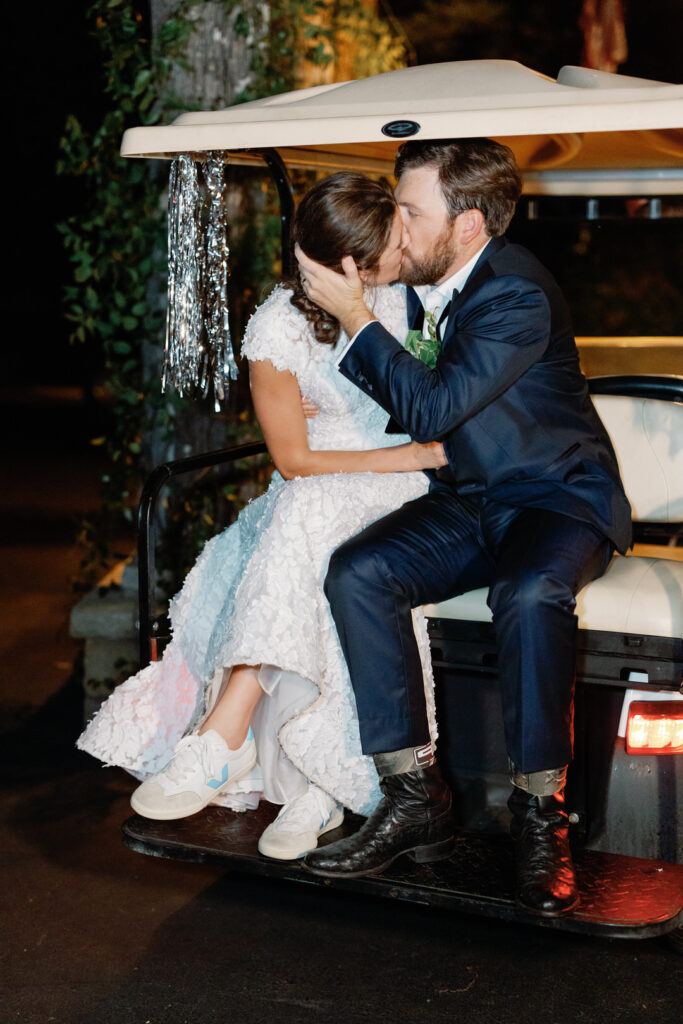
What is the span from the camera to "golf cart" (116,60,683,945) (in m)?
2.73

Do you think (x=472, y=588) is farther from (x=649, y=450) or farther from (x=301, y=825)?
(x=649, y=450)

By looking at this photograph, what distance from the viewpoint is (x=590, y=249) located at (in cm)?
790

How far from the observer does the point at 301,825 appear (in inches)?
119

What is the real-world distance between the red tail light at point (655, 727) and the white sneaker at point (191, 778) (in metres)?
1.00

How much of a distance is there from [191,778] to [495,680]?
82cm

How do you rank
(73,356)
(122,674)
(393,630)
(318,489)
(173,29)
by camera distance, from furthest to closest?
(73,356) < (122,674) < (173,29) < (318,489) < (393,630)

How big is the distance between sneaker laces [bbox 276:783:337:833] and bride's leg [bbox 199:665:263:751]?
22 centimetres

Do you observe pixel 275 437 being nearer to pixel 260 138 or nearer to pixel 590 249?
pixel 260 138

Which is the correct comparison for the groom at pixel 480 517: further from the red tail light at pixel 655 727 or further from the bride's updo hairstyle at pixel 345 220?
the red tail light at pixel 655 727

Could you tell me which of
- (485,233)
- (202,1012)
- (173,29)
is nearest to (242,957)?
(202,1012)

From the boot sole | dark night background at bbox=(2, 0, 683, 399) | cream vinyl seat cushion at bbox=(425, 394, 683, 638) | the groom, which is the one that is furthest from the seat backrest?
dark night background at bbox=(2, 0, 683, 399)

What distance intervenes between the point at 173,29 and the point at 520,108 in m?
2.32

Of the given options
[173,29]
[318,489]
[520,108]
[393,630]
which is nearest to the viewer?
[520,108]

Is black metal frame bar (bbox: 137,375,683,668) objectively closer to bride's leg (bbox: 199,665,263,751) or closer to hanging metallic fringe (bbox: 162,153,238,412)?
hanging metallic fringe (bbox: 162,153,238,412)
